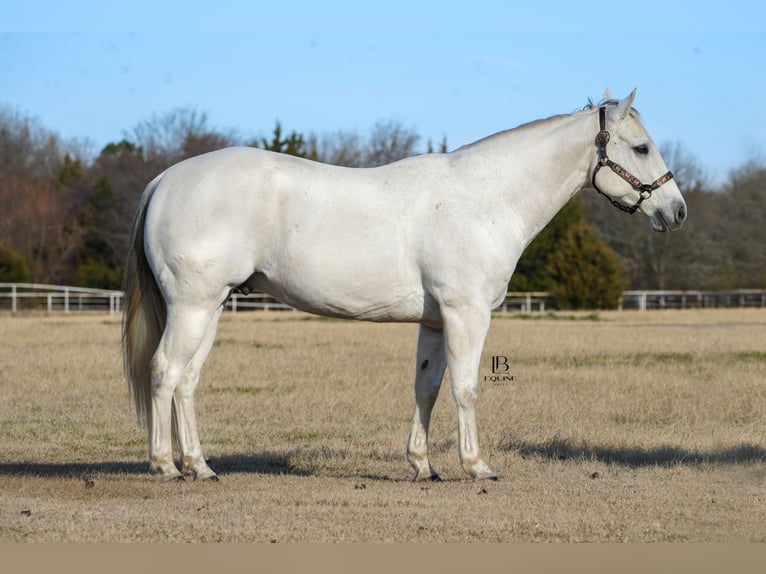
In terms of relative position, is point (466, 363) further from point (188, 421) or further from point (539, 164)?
point (188, 421)

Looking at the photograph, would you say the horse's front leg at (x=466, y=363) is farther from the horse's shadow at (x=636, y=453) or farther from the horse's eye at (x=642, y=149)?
the horse's eye at (x=642, y=149)

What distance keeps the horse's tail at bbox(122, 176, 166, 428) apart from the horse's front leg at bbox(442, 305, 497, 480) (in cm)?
231

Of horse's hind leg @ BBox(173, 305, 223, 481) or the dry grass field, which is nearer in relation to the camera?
the dry grass field

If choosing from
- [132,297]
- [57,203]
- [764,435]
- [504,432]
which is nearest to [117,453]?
[132,297]

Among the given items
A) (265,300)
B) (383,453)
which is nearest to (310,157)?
(265,300)

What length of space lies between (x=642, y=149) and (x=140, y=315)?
13.5ft

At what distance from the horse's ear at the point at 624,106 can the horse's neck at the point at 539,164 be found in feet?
0.66

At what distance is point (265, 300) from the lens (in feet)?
168

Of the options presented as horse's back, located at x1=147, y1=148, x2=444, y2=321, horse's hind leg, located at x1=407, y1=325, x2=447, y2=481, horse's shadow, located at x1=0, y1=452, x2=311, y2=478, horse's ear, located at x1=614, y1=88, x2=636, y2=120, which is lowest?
horse's shadow, located at x1=0, y1=452, x2=311, y2=478

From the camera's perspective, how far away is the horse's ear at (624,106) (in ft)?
25.4

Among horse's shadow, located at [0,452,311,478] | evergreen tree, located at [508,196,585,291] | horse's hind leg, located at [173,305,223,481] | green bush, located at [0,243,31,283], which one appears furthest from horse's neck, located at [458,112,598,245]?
evergreen tree, located at [508,196,585,291]

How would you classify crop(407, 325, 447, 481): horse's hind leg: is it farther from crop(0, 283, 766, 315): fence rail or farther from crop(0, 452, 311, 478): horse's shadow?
crop(0, 283, 766, 315): fence rail

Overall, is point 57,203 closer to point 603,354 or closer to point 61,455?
point 603,354

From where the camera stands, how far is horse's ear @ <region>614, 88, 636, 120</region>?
7754 mm
